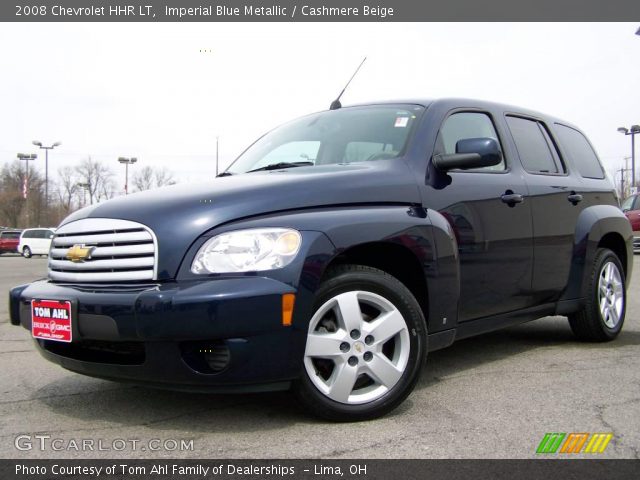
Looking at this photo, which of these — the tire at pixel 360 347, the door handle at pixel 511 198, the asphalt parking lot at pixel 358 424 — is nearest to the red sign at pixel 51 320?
the asphalt parking lot at pixel 358 424

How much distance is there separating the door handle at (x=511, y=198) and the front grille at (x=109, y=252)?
7.37 ft

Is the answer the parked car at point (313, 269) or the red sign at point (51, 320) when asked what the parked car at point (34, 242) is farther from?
the red sign at point (51, 320)

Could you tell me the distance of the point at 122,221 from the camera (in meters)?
2.90

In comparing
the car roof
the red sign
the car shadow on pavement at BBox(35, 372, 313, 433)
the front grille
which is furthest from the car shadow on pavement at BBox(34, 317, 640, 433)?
the car roof

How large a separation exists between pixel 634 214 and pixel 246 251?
57.9 feet

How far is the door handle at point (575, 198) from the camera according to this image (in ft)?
15.1

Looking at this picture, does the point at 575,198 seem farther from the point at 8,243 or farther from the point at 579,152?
the point at 8,243

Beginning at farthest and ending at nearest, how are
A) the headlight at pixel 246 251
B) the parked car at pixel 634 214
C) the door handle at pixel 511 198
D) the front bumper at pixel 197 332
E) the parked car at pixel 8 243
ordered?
1. the parked car at pixel 8 243
2. the parked car at pixel 634 214
3. the door handle at pixel 511 198
4. the headlight at pixel 246 251
5. the front bumper at pixel 197 332

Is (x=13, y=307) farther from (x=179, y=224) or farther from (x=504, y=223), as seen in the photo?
(x=504, y=223)

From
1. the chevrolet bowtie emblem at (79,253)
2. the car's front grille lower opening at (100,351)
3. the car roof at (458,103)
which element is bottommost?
the car's front grille lower opening at (100,351)

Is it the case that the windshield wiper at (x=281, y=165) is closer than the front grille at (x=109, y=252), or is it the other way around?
the front grille at (x=109, y=252)

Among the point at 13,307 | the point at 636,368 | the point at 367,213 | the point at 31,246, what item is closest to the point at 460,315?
the point at 367,213

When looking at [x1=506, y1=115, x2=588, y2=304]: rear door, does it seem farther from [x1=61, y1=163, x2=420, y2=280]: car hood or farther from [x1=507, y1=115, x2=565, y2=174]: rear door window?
[x1=61, y1=163, x2=420, y2=280]: car hood

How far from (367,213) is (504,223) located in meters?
1.24
